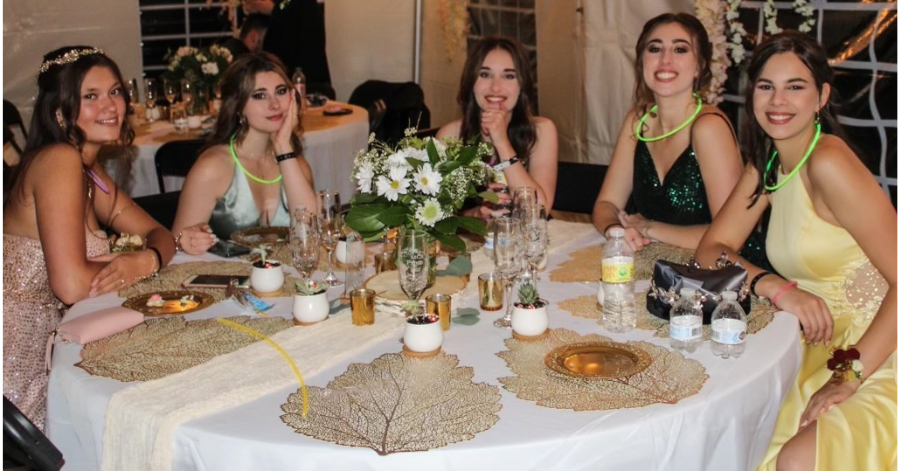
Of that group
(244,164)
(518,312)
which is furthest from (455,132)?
(518,312)

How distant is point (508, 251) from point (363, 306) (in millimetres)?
408

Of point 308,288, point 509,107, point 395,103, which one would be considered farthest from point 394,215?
point 395,103

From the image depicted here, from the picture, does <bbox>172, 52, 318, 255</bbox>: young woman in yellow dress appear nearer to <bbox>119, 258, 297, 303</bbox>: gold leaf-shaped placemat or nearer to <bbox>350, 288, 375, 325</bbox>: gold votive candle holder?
<bbox>119, 258, 297, 303</bbox>: gold leaf-shaped placemat

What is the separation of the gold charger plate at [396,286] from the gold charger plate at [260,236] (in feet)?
2.15

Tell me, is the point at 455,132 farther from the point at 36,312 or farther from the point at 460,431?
the point at 460,431

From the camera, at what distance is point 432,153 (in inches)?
99.4

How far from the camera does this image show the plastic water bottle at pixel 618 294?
8.19 feet

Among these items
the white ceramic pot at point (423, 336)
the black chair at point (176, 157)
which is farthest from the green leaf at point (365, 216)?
the black chair at point (176, 157)

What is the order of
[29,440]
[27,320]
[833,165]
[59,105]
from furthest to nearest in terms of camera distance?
[59,105] → [27,320] → [833,165] → [29,440]

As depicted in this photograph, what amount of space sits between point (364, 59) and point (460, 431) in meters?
7.11

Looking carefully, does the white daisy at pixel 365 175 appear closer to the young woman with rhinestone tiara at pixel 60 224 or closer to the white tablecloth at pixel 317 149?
the young woman with rhinestone tiara at pixel 60 224

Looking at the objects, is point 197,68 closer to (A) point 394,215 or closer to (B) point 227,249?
(B) point 227,249

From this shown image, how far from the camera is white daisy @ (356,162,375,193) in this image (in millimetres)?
2562

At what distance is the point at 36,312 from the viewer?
296 centimetres
